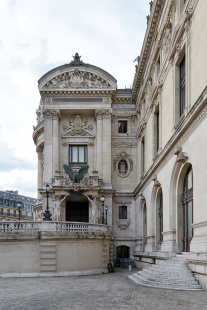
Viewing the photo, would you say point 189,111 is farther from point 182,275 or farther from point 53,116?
point 53,116

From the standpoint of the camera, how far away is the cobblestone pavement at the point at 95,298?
14812 millimetres

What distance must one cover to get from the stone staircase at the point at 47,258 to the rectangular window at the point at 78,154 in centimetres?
1973

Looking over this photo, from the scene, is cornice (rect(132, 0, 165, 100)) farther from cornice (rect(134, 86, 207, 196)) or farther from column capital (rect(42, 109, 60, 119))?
cornice (rect(134, 86, 207, 196))

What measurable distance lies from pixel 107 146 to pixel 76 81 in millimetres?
8100

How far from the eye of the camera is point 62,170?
151ft

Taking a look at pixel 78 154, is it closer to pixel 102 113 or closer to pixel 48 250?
pixel 102 113

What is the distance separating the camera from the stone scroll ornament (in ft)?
142

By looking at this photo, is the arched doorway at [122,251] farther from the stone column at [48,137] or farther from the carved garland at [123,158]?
the stone column at [48,137]

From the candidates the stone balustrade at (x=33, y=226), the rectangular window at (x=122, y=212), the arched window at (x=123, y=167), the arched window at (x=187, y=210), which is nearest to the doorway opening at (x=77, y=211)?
the rectangular window at (x=122, y=212)

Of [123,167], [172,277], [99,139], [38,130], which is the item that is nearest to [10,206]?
[38,130]

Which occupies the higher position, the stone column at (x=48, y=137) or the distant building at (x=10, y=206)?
the stone column at (x=48, y=137)

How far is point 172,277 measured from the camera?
64.4 ft

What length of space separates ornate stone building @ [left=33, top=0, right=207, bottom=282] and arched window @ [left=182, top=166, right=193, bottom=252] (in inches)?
2.3

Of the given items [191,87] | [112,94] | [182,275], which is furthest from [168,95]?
[112,94]
